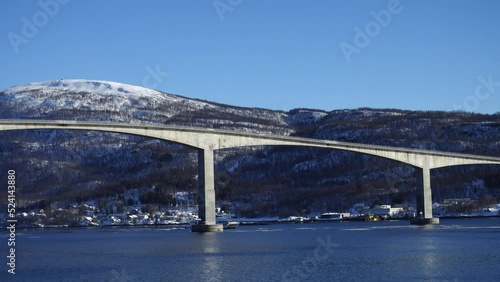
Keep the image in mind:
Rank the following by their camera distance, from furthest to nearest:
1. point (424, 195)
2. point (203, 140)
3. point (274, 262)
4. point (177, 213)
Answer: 1. point (177, 213)
2. point (424, 195)
3. point (203, 140)
4. point (274, 262)

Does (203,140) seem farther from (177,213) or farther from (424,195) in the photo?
(177,213)

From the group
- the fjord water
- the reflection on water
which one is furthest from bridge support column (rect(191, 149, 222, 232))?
the fjord water

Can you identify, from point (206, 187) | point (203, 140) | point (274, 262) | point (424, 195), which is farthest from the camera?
point (424, 195)

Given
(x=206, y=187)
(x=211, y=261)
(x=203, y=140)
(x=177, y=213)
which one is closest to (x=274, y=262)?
(x=211, y=261)

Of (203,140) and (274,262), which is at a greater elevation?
(203,140)

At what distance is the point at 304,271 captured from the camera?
42.8 m

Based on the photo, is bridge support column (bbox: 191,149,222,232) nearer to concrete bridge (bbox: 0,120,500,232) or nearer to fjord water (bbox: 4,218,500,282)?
concrete bridge (bbox: 0,120,500,232)

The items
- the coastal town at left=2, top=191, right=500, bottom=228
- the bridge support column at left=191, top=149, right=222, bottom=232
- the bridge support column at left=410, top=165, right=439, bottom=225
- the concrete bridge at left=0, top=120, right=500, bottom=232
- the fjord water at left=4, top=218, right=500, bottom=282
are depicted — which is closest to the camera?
the fjord water at left=4, top=218, right=500, bottom=282

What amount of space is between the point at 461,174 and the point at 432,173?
12024mm

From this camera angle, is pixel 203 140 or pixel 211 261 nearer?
pixel 211 261

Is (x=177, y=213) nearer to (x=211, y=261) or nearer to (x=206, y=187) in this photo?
(x=206, y=187)

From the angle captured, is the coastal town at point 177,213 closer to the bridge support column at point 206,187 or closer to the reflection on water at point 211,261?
the bridge support column at point 206,187

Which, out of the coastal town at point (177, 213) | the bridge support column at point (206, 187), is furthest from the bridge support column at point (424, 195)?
the coastal town at point (177, 213)

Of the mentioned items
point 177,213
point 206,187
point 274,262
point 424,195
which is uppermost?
point 206,187
